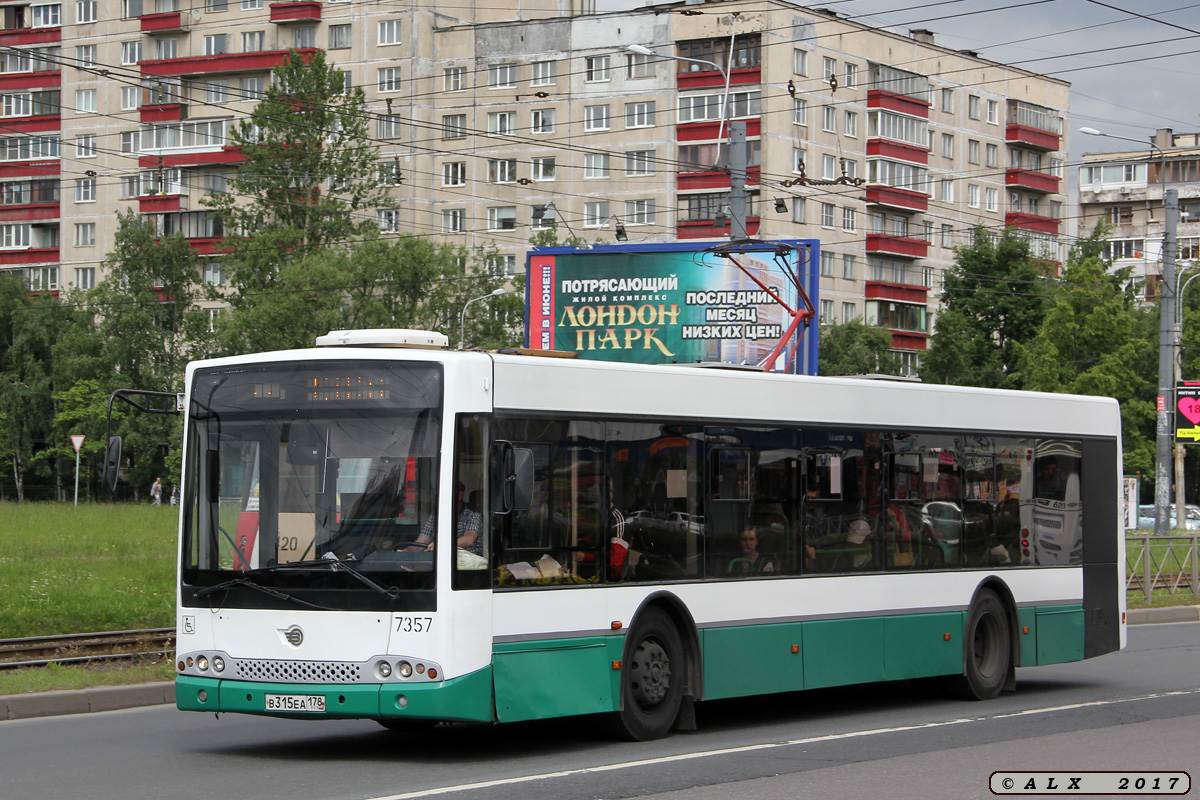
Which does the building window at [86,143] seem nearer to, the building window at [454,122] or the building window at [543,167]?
the building window at [454,122]

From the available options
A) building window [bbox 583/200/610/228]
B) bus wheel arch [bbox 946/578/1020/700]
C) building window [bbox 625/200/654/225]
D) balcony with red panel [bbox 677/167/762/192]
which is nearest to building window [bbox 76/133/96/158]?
building window [bbox 583/200/610/228]

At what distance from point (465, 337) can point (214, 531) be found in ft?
190

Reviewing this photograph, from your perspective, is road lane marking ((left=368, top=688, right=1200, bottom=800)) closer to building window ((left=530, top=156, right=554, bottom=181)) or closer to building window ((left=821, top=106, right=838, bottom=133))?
building window ((left=821, top=106, right=838, bottom=133))

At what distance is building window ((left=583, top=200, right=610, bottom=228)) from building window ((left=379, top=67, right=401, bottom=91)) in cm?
1115

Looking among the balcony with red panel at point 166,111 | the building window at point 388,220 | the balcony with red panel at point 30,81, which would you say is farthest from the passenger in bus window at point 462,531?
the balcony with red panel at point 30,81

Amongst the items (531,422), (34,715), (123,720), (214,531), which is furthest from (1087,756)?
(34,715)

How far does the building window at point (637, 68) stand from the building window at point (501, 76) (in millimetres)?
5861

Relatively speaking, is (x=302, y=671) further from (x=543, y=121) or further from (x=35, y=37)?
(x=35, y=37)

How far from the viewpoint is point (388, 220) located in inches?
3216

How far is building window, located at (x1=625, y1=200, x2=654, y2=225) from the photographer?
7862 cm

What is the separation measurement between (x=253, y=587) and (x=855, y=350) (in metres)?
62.8

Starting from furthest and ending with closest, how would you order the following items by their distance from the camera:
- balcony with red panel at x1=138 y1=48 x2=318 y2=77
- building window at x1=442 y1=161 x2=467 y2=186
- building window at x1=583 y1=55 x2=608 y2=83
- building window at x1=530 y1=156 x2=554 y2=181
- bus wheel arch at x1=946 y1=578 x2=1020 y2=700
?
balcony with red panel at x1=138 y1=48 x2=318 y2=77, building window at x1=442 y1=161 x2=467 y2=186, building window at x1=530 y1=156 x2=554 y2=181, building window at x1=583 y1=55 x2=608 y2=83, bus wheel arch at x1=946 y1=578 x2=1020 y2=700

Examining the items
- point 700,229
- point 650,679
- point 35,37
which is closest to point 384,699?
point 650,679

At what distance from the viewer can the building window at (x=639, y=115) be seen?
7888 centimetres
